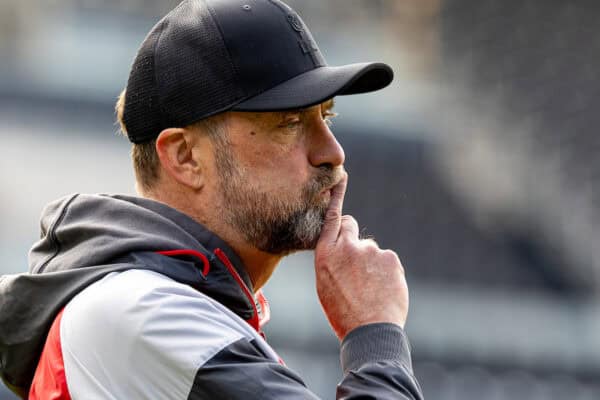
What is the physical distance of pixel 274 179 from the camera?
1968mm

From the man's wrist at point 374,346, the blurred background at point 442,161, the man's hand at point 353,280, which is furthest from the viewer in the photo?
the blurred background at point 442,161

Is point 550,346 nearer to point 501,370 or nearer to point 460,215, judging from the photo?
point 501,370

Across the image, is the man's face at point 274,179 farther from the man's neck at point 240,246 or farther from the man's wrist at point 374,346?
the man's wrist at point 374,346

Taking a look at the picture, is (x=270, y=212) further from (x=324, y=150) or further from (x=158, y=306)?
(x=158, y=306)

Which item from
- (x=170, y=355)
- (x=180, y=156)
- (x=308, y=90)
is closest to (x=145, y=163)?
(x=180, y=156)

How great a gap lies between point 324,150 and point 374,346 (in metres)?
0.43

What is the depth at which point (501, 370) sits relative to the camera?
834cm

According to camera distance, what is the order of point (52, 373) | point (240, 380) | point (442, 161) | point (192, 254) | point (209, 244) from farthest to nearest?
point (442, 161) → point (209, 244) → point (192, 254) → point (52, 373) → point (240, 380)

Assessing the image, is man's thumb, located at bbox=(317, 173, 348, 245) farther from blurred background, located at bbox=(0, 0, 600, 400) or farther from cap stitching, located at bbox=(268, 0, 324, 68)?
blurred background, located at bbox=(0, 0, 600, 400)

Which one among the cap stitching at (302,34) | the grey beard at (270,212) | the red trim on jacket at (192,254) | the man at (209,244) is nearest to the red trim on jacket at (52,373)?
the man at (209,244)

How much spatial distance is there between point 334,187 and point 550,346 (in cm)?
698

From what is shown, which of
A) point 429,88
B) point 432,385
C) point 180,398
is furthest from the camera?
point 429,88

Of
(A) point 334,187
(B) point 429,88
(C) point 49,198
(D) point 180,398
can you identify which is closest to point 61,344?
(D) point 180,398

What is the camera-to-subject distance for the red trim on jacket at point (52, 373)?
5.42 feet
